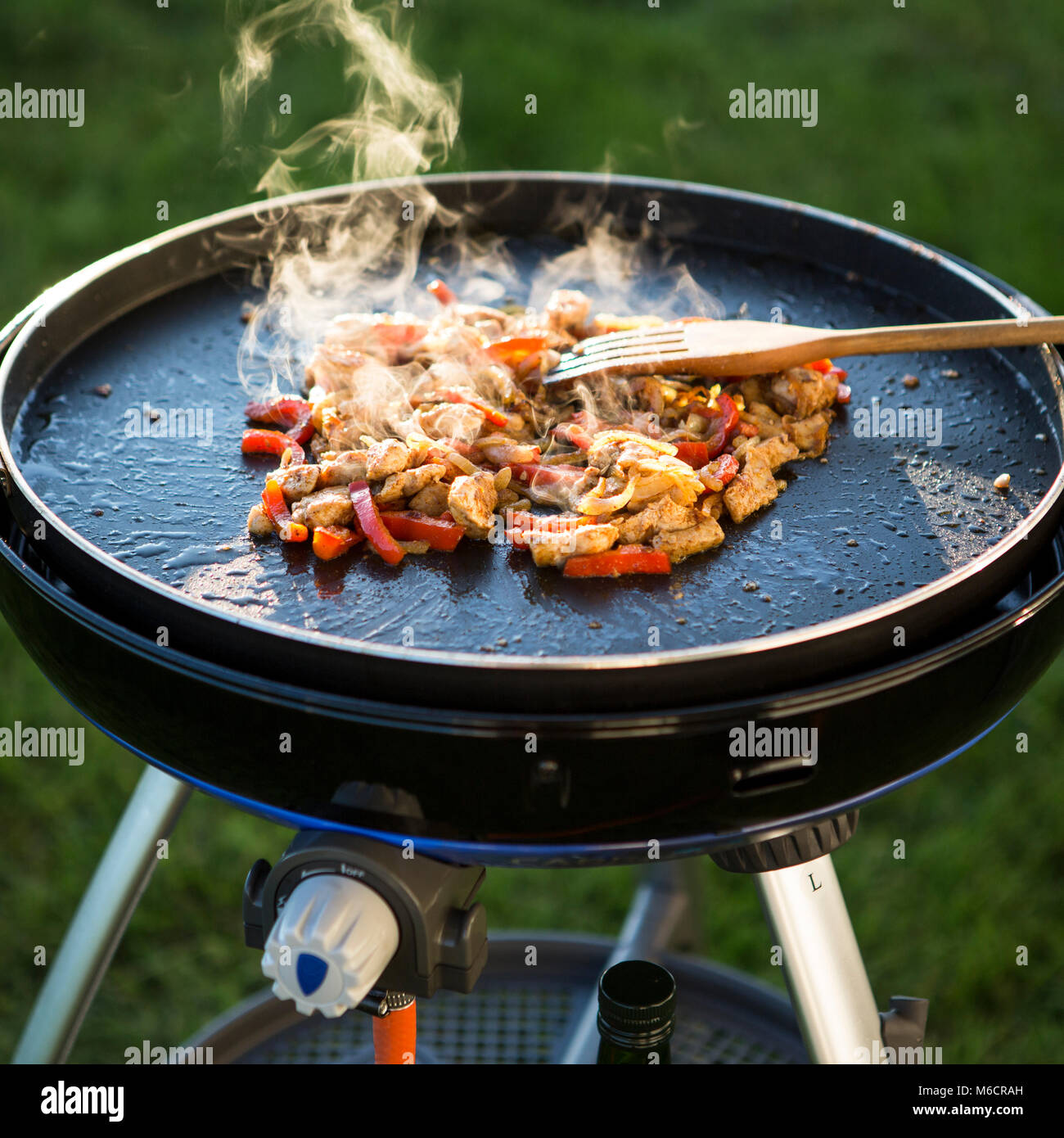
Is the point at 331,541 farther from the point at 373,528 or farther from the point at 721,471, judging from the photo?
the point at 721,471

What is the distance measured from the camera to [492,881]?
11.2 feet

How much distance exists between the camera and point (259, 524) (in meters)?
1.65

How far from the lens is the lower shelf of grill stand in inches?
97.3

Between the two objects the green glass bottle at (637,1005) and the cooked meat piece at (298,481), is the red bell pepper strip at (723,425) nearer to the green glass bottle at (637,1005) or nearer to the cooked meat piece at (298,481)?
the cooked meat piece at (298,481)

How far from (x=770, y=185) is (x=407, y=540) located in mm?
4780

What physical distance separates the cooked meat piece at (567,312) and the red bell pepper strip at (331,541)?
67cm

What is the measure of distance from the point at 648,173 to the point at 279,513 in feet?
15.5

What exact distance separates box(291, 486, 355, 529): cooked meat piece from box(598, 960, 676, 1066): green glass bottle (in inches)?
31.1

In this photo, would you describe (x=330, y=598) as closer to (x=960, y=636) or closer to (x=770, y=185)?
(x=960, y=636)

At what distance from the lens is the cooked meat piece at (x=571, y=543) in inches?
61.3

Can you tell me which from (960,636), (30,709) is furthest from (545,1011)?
(30,709)

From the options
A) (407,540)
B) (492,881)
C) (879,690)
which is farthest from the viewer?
(492,881)

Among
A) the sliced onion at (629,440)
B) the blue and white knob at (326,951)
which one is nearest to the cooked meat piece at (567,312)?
the sliced onion at (629,440)

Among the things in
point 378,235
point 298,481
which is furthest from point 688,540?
point 378,235
